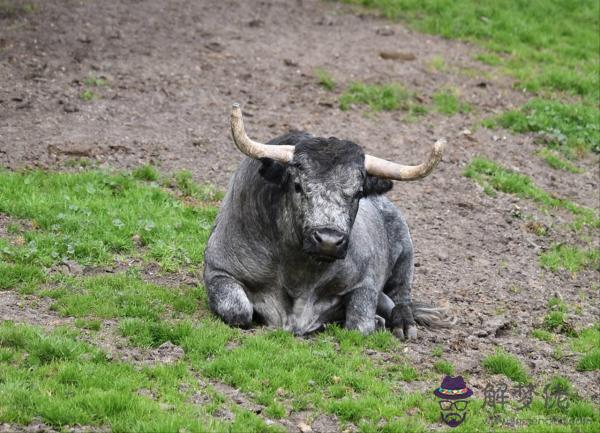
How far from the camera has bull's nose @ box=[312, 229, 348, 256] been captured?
9602 millimetres

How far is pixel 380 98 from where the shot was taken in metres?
19.4

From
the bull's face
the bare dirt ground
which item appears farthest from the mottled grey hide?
the bare dirt ground

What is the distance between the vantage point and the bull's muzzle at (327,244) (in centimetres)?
961

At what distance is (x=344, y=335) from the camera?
1063 cm

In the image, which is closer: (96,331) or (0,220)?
(96,331)

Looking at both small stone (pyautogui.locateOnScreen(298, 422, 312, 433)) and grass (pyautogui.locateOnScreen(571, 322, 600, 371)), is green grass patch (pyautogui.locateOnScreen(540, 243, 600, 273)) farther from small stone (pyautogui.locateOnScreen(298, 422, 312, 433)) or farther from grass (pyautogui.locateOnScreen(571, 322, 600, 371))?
small stone (pyautogui.locateOnScreen(298, 422, 312, 433))

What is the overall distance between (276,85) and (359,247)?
8.51 m

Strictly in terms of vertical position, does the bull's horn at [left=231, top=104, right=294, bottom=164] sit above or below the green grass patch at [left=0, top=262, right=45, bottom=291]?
above

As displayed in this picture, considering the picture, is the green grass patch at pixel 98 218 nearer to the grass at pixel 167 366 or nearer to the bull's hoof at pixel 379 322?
the grass at pixel 167 366

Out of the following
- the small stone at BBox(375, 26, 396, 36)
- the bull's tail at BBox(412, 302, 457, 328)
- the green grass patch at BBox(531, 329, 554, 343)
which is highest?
the small stone at BBox(375, 26, 396, 36)

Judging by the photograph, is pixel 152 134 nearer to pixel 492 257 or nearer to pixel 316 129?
pixel 316 129

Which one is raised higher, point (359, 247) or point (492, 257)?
point (359, 247)

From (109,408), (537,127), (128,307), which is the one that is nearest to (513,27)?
(537,127)

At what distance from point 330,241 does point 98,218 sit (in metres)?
4.71
